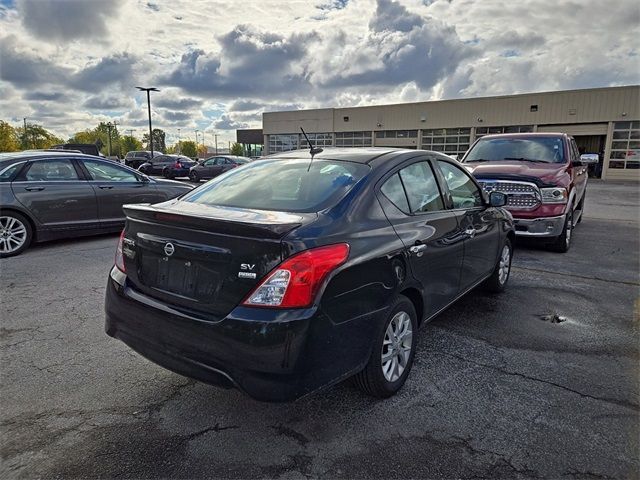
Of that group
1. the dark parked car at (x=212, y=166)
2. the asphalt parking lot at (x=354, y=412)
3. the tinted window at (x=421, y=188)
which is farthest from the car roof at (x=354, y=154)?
the dark parked car at (x=212, y=166)

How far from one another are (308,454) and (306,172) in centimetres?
191

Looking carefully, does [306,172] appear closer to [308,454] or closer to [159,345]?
[159,345]

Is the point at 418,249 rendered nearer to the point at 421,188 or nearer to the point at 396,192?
the point at 396,192

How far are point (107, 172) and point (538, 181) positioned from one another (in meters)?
7.30

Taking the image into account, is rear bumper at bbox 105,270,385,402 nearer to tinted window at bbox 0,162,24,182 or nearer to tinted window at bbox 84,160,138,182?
tinted window at bbox 0,162,24,182

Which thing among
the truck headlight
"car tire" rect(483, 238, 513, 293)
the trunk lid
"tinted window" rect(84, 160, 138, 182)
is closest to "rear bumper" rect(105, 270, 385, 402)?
the trunk lid

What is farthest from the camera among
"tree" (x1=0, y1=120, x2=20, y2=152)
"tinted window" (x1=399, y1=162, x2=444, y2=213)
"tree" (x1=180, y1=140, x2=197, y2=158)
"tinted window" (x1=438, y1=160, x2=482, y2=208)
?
"tree" (x1=180, y1=140, x2=197, y2=158)

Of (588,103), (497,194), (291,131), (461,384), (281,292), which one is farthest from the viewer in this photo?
(291,131)

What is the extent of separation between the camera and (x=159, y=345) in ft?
8.27

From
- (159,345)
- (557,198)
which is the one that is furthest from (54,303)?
(557,198)

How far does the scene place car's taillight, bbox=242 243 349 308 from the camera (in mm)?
2189

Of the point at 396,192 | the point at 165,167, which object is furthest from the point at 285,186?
the point at 165,167

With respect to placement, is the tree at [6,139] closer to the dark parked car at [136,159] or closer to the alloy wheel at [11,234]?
the dark parked car at [136,159]

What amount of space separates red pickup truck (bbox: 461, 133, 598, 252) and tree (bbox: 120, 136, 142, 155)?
11615 cm
